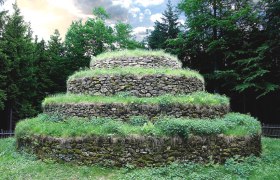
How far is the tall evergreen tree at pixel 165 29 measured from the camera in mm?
39969

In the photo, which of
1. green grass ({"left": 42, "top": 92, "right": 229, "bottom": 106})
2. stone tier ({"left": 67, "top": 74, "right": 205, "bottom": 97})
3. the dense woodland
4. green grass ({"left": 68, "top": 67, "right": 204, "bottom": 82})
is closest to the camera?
green grass ({"left": 42, "top": 92, "right": 229, "bottom": 106})

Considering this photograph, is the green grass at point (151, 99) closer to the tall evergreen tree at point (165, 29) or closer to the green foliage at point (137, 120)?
the green foliage at point (137, 120)

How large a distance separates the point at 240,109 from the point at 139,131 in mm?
22155

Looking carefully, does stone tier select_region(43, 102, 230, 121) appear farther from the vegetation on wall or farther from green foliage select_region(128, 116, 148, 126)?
the vegetation on wall

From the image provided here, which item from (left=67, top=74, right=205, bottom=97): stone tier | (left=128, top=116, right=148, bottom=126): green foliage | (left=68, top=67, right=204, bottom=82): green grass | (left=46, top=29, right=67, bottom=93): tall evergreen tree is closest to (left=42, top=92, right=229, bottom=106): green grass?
→ (left=67, top=74, right=205, bottom=97): stone tier

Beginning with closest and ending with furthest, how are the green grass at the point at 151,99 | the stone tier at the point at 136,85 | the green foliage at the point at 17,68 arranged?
the green grass at the point at 151,99
the stone tier at the point at 136,85
the green foliage at the point at 17,68

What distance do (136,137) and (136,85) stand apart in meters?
3.72

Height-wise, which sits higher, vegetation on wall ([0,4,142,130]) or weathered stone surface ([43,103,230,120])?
vegetation on wall ([0,4,142,130])

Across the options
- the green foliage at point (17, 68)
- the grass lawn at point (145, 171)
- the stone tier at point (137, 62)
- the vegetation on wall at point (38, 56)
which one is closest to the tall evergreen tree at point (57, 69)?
the vegetation on wall at point (38, 56)

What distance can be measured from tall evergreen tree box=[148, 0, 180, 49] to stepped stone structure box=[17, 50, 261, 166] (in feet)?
69.8

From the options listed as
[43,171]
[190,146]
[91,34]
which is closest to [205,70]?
[91,34]

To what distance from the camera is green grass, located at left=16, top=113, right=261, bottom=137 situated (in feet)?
44.1

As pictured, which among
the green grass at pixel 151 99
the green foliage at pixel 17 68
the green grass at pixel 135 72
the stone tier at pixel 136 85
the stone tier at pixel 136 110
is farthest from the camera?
the green foliage at pixel 17 68

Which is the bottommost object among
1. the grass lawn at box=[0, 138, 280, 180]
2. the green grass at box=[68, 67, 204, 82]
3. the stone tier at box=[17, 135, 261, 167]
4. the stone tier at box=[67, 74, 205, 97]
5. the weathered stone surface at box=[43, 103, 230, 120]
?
the grass lawn at box=[0, 138, 280, 180]
